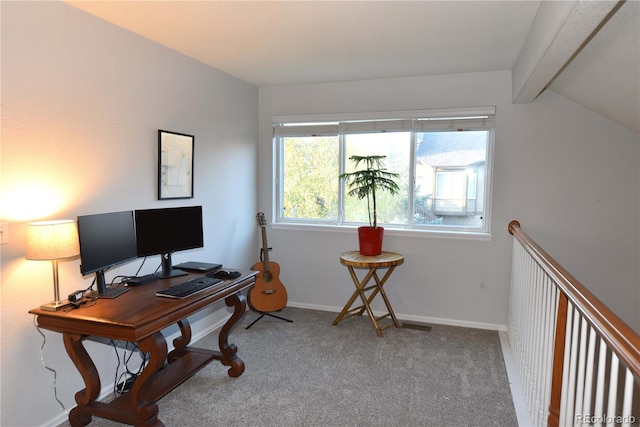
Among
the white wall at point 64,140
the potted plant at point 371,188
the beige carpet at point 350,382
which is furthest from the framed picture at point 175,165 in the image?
the potted plant at point 371,188

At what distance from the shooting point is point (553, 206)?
3.48 metres

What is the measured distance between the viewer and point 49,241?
1.98m

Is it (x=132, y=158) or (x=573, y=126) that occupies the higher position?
(x=573, y=126)

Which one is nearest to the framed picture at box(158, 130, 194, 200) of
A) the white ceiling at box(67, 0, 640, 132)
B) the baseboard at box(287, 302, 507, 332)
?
the white ceiling at box(67, 0, 640, 132)

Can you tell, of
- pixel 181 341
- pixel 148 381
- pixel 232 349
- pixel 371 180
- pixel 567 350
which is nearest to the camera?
pixel 567 350

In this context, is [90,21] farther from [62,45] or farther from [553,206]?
[553,206]

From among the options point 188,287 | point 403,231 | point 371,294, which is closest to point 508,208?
point 403,231

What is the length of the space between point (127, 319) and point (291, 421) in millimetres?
1110

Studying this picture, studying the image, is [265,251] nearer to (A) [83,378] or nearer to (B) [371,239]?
(B) [371,239]

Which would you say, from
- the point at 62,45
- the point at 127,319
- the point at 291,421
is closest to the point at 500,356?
the point at 291,421

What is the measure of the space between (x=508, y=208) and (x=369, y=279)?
142 centimetres

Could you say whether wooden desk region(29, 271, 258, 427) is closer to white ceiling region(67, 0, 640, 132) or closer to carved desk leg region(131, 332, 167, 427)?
carved desk leg region(131, 332, 167, 427)

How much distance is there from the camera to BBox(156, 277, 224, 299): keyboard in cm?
230

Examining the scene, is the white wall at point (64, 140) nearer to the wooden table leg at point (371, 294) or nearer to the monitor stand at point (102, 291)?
the monitor stand at point (102, 291)
